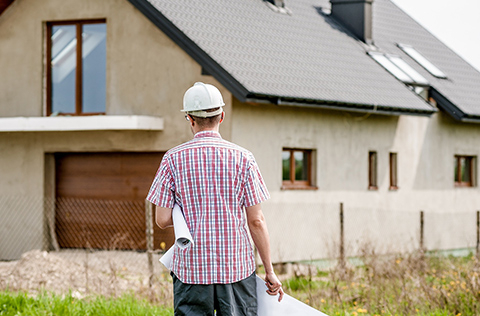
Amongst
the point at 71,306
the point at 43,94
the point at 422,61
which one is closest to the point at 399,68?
the point at 422,61

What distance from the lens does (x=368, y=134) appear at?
16.3 metres

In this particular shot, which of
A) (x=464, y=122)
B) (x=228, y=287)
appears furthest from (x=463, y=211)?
(x=228, y=287)

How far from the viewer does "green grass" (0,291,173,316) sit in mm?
7555

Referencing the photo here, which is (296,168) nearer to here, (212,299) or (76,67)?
(76,67)

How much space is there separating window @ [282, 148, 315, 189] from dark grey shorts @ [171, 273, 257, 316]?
10084 millimetres

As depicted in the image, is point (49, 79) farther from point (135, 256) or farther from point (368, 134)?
point (368, 134)

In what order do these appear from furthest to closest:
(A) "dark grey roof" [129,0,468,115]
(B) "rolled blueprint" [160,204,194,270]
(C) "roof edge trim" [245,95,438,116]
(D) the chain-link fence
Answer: (D) the chain-link fence
(A) "dark grey roof" [129,0,468,115]
(C) "roof edge trim" [245,95,438,116]
(B) "rolled blueprint" [160,204,194,270]

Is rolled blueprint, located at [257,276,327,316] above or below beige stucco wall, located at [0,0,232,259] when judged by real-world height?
below

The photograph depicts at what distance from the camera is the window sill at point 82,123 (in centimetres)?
1352

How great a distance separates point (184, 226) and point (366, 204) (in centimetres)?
1232

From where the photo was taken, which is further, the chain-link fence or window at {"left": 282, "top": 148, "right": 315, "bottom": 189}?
window at {"left": 282, "top": 148, "right": 315, "bottom": 189}

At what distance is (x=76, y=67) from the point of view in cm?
1473

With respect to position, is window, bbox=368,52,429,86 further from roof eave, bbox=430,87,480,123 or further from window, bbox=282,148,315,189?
window, bbox=282,148,315,189

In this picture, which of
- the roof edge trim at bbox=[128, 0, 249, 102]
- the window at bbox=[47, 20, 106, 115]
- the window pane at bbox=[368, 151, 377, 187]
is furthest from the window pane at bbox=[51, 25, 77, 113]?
the window pane at bbox=[368, 151, 377, 187]
